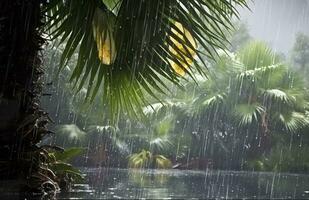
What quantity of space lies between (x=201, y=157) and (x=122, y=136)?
7.69 feet

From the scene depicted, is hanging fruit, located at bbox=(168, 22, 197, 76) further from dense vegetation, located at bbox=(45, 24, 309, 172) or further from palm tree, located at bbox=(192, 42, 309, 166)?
palm tree, located at bbox=(192, 42, 309, 166)

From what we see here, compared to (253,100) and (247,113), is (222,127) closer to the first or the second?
(247,113)

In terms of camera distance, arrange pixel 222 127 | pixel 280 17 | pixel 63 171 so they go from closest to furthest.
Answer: pixel 63 171
pixel 222 127
pixel 280 17

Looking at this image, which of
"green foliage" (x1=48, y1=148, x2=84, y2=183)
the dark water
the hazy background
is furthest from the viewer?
the hazy background

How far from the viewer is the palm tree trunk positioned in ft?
7.25

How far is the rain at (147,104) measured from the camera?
2.35 metres

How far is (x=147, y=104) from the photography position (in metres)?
2.75

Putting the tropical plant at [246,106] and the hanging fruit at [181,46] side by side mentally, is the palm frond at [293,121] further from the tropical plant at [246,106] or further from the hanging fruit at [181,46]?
the hanging fruit at [181,46]

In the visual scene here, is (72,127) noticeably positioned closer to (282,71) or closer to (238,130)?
(238,130)

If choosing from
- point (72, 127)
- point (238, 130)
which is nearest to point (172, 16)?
point (72, 127)

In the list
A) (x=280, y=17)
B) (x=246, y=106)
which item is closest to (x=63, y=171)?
(x=246, y=106)

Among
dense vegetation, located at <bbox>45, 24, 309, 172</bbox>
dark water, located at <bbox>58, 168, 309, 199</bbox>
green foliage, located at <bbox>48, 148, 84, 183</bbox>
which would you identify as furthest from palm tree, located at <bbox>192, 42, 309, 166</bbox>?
green foliage, located at <bbox>48, 148, 84, 183</bbox>

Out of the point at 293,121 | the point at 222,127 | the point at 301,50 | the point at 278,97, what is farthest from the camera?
the point at 301,50

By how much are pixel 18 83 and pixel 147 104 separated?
2.61 ft
